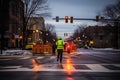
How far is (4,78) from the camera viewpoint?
38.9 feet

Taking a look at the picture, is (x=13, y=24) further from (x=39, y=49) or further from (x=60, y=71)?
(x=60, y=71)

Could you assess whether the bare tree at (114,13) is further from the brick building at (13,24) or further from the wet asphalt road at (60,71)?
the wet asphalt road at (60,71)

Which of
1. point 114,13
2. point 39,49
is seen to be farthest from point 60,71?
point 114,13

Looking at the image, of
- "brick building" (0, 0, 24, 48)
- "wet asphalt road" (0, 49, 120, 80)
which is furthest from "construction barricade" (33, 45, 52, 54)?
"brick building" (0, 0, 24, 48)

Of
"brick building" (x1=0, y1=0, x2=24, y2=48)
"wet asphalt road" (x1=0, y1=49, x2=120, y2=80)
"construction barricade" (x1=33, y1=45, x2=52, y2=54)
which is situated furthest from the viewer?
"brick building" (x1=0, y1=0, x2=24, y2=48)

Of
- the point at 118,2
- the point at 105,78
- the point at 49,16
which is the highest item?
the point at 118,2

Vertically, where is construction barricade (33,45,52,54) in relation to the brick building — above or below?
below

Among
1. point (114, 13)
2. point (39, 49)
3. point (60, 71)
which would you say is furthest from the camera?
point (114, 13)

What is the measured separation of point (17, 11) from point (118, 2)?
27656 mm

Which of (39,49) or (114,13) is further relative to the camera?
(114,13)

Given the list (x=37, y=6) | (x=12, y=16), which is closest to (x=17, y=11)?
(x=12, y=16)

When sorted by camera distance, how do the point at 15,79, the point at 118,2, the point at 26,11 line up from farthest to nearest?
the point at 118,2
the point at 26,11
the point at 15,79

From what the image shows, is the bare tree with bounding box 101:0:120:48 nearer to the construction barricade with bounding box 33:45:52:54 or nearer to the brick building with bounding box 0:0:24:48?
the brick building with bounding box 0:0:24:48

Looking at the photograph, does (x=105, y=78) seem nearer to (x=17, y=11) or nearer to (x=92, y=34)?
(x=17, y=11)
